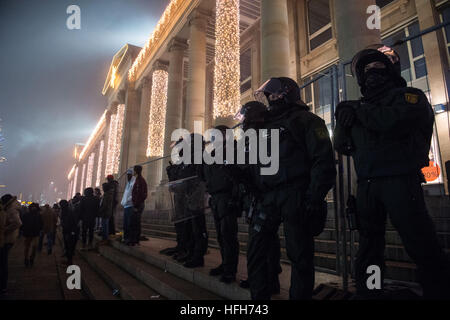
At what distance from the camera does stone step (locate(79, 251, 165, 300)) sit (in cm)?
344

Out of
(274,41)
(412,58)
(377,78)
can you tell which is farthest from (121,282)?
(412,58)

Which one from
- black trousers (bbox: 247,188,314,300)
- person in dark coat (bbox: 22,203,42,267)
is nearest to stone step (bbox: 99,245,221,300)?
black trousers (bbox: 247,188,314,300)

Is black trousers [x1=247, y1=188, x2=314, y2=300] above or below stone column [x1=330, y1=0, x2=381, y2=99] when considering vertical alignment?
below

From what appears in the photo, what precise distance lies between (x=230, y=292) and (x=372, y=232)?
5.07 ft

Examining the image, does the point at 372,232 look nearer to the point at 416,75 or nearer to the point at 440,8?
the point at 416,75

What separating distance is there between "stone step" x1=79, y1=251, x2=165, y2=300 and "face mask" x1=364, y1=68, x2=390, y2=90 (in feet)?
10.7

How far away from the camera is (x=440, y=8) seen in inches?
385

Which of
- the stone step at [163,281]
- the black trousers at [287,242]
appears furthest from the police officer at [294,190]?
the stone step at [163,281]

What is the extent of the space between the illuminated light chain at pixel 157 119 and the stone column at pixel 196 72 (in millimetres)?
4203

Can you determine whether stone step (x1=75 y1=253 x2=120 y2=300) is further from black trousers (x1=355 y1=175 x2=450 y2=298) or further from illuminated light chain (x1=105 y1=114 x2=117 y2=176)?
illuminated light chain (x1=105 y1=114 x2=117 y2=176)

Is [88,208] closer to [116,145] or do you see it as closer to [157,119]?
[157,119]

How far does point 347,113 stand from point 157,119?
16497 mm

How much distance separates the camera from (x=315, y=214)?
182cm
